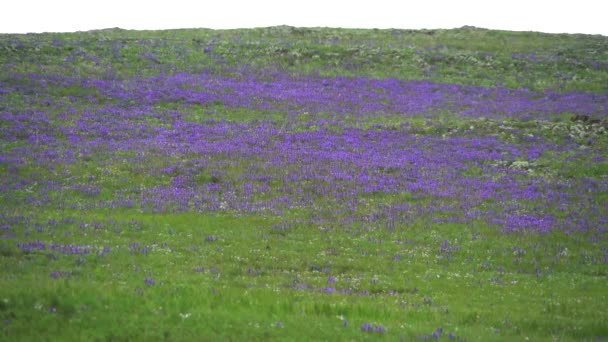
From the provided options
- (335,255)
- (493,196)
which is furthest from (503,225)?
(335,255)

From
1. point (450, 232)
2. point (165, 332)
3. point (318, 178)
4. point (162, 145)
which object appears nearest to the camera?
point (165, 332)

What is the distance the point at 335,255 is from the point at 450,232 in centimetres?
608

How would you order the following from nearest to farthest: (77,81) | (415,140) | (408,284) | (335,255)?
(408,284), (335,255), (415,140), (77,81)

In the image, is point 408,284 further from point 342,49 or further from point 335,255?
point 342,49

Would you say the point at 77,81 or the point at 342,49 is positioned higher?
the point at 342,49

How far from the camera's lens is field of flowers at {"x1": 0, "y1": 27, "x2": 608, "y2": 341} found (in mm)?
12273

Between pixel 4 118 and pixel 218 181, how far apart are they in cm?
1775

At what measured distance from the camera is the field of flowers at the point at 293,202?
1227 cm

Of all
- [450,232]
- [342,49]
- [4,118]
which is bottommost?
[450,232]

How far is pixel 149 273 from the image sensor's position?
14.9 meters

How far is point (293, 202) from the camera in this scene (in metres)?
25.1

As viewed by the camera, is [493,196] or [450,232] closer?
[450,232]

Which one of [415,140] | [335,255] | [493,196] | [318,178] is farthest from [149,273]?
[415,140]

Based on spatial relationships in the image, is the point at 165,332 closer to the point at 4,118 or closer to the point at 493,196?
the point at 493,196
